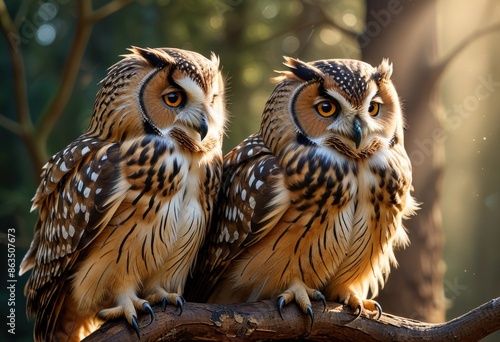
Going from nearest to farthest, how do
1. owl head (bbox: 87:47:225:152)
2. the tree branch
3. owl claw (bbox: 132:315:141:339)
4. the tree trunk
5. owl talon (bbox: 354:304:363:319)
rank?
owl claw (bbox: 132:315:141:339)
owl head (bbox: 87:47:225:152)
owl talon (bbox: 354:304:363:319)
the tree branch
the tree trunk

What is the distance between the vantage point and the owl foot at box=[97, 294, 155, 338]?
180cm

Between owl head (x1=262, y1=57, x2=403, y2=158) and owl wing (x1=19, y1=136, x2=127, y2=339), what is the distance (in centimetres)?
53

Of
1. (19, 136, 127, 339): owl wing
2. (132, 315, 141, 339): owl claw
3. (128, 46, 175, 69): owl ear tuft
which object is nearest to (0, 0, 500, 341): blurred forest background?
(19, 136, 127, 339): owl wing

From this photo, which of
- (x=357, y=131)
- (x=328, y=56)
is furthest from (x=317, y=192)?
(x=328, y=56)

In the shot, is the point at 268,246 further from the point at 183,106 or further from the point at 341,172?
the point at 183,106

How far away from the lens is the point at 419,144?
131 inches

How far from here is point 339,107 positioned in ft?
6.30

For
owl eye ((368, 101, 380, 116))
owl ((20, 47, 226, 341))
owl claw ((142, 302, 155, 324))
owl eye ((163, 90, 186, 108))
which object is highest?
owl eye ((368, 101, 380, 116))

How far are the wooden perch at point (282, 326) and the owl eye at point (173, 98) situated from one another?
1.88ft

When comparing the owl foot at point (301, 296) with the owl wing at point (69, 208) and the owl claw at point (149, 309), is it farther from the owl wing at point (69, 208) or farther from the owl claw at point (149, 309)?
the owl wing at point (69, 208)

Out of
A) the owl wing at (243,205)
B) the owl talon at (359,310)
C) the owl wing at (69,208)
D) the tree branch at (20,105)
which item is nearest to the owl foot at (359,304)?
the owl talon at (359,310)

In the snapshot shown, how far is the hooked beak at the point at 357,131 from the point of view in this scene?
1.87 metres

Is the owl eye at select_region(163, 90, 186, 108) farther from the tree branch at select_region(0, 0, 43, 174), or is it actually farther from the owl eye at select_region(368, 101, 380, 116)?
the tree branch at select_region(0, 0, 43, 174)

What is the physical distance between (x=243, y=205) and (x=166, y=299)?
0.36 meters
